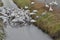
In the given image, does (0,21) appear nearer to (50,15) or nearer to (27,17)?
(27,17)

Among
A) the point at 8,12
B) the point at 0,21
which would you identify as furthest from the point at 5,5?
the point at 0,21

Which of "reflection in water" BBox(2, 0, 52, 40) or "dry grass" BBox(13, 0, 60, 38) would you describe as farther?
"reflection in water" BBox(2, 0, 52, 40)

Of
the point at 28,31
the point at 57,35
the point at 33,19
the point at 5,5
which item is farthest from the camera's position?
the point at 5,5

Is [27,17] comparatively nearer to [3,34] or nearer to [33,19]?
[33,19]

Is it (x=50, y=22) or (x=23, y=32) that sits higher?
(x=50, y=22)

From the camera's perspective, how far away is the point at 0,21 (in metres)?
14.7

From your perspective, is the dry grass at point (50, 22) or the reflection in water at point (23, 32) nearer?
the dry grass at point (50, 22)

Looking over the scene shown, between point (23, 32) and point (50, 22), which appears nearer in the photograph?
point (23, 32)

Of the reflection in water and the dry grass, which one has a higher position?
the dry grass

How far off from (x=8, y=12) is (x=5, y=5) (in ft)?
5.63

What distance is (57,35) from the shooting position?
12.8 m

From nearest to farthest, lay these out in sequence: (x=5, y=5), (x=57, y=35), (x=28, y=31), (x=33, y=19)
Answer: (x=57, y=35), (x=28, y=31), (x=33, y=19), (x=5, y=5)

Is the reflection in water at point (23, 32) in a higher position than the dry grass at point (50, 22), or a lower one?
lower

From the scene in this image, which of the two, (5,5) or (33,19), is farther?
(5,5)
